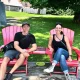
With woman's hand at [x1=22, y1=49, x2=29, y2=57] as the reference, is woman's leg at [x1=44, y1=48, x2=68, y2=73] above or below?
below

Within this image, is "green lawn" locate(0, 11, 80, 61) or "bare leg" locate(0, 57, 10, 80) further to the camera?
"green lawn" locate(0, 11, 80, 61)

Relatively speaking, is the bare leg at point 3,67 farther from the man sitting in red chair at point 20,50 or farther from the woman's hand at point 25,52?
the woman's hand at point 25,52

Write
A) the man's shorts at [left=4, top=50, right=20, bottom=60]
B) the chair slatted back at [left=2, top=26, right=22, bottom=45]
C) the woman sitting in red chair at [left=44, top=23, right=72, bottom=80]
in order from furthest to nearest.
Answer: the chair slatted back at [left=2, top=26, right=22, bottom=45] → the woman sitting in red chair at [left=44, top=23, right=72, bottom=80] → the man's shorts at [left=4, top=50, right=20, bottom=60]

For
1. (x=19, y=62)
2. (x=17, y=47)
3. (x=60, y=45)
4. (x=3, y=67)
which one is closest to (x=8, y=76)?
(x=3, y=67)

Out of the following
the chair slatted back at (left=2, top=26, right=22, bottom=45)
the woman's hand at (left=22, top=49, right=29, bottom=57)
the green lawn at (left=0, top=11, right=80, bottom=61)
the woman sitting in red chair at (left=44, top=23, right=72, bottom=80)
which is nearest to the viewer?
the woman's hand at (left=22, top=49, right=29, bottom=57)

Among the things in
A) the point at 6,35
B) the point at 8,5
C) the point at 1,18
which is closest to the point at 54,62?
the point at 6,35

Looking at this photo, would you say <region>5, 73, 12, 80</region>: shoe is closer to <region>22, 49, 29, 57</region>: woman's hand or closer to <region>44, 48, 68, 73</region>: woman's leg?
<region>22, 49, 29, 57</region>: woman's hand

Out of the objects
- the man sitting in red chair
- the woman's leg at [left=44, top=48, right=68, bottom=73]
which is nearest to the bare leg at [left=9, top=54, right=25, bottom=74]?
the man sitting in red chair

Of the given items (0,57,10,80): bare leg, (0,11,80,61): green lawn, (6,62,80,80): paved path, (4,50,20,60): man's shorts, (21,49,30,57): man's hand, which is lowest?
(0,11,80,61): green lawn

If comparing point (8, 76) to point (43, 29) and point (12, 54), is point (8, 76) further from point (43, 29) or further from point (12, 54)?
point (43, 29)

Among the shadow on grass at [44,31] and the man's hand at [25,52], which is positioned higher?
the man's hand at [25,52]

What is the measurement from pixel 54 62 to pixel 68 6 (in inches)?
581

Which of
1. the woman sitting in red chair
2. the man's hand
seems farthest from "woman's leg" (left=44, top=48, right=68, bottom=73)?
the man's hand

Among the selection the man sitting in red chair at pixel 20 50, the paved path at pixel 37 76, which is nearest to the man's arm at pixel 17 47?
the man sitting in red chair at pixel 20 50
